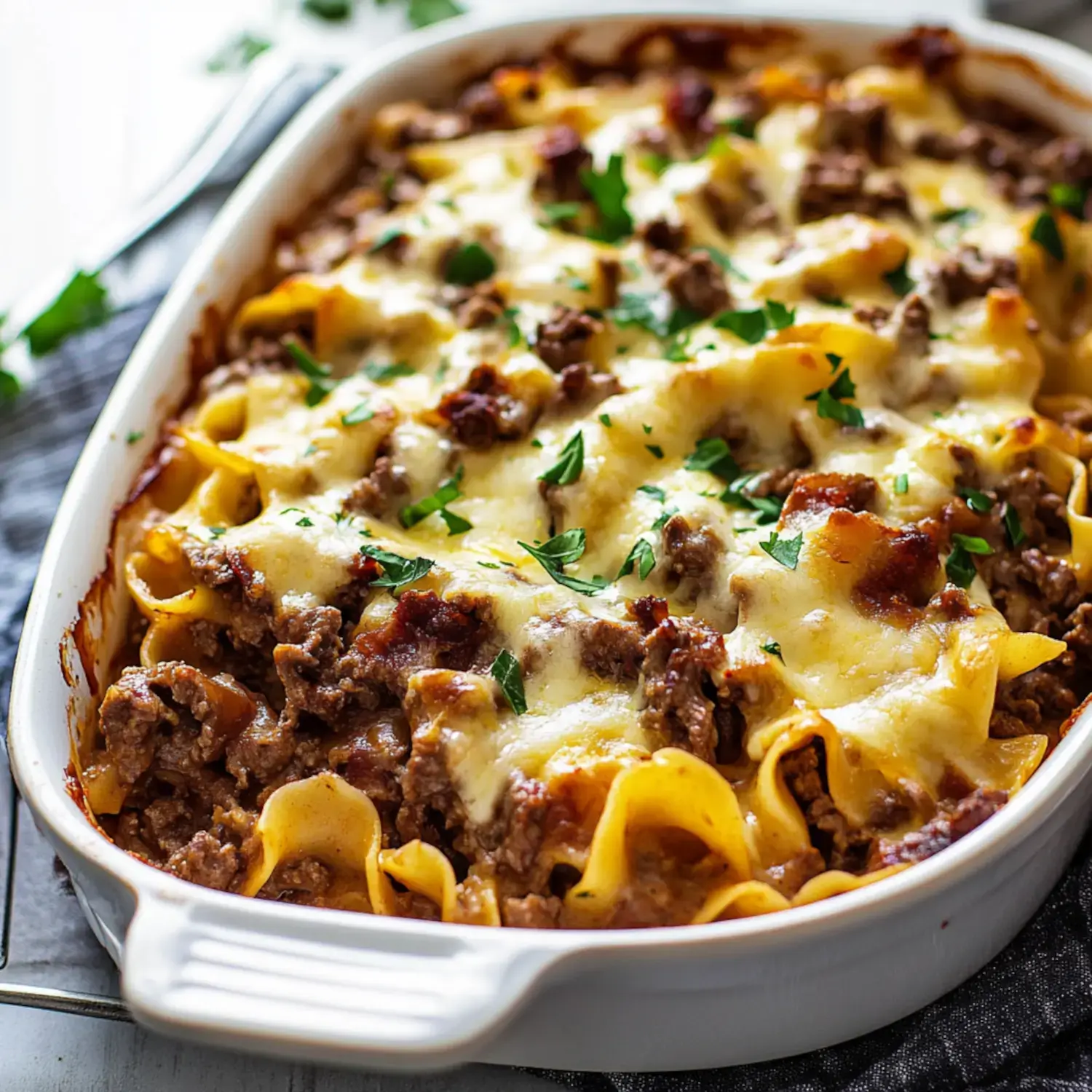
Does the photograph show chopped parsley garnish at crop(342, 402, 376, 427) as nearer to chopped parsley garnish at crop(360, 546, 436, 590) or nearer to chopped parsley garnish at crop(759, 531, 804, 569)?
chopped parsley garnish at crop(360, 546, 436, 590)

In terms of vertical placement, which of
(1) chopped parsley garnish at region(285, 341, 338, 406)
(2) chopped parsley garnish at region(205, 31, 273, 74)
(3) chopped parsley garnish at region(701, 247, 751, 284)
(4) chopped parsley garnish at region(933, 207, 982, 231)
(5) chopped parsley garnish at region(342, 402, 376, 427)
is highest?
(2) chopped parsley garnish at region(205, 31, 273, 74)

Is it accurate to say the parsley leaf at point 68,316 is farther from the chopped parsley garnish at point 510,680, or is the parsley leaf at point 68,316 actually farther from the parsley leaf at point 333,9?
the chopped parsley garnish at point 510,680

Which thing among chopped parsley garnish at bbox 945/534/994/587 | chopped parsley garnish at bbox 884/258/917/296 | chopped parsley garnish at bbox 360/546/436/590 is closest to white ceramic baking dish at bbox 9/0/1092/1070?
chopped parsley garnish at bbox 945/534/994/587

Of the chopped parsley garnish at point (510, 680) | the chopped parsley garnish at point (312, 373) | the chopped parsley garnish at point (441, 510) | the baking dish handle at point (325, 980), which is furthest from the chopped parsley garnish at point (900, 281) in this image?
the baking dish handle at point (325, 980)

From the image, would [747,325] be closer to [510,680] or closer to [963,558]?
[963,558]

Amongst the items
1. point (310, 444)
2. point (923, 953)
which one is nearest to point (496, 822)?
point (923, 953)

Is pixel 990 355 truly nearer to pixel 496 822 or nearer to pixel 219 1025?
pixel 496 822
